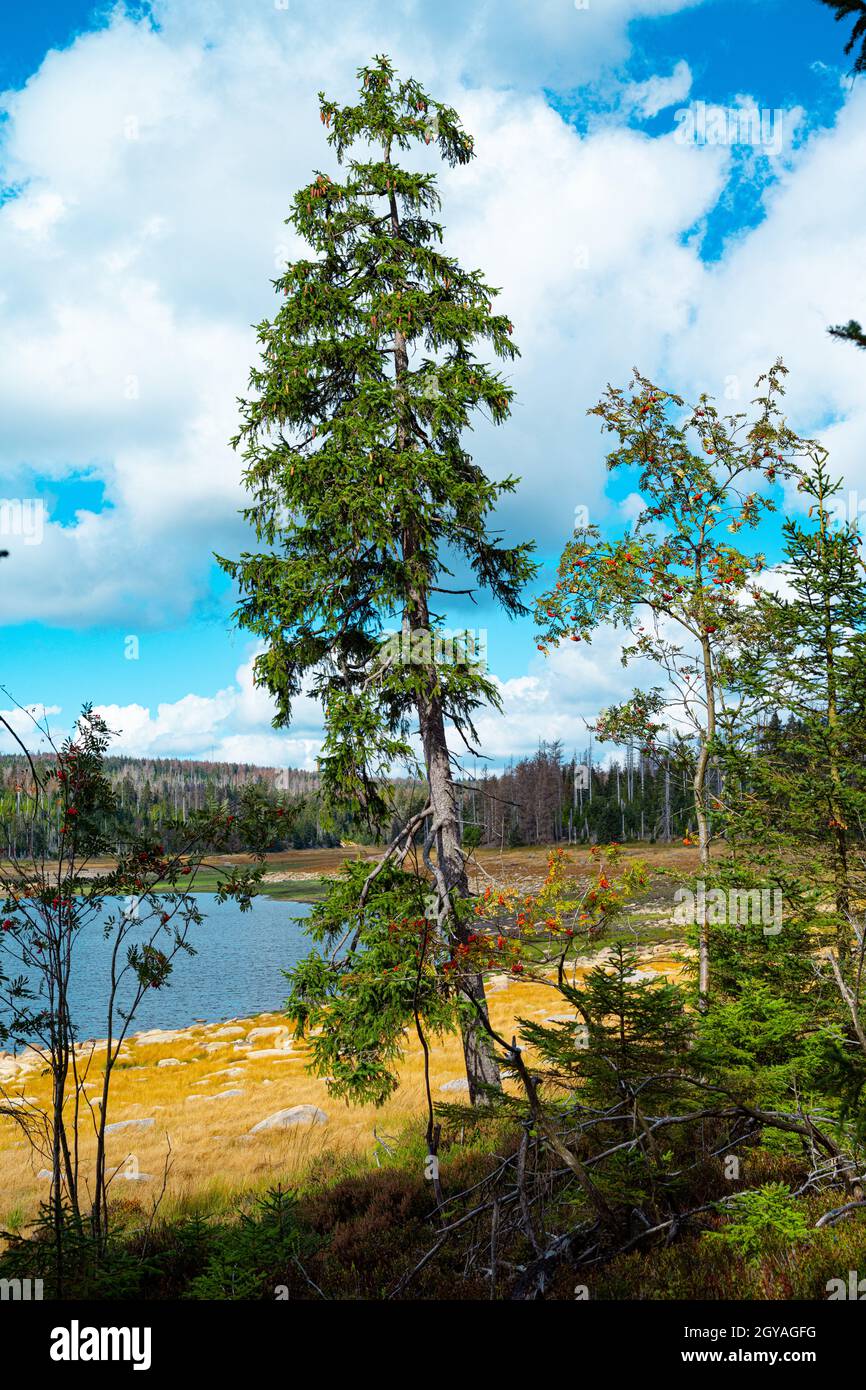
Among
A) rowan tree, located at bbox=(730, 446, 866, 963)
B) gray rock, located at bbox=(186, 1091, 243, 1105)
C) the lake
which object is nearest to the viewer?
rowan tree, located at bbox=(730, 446, 866, 963)

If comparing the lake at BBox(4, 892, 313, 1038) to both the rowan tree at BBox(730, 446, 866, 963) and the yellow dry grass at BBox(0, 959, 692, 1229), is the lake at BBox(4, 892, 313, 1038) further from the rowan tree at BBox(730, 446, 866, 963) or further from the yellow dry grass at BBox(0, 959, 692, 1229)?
the rowan tree at BBox(730, 446, 866, 963)

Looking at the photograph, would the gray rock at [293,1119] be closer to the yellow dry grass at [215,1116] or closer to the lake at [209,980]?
the yellow dry grass at [215,1116]

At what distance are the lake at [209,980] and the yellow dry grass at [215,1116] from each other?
280 centimetres

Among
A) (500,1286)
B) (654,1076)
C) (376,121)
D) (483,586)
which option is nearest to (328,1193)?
(500,1286)

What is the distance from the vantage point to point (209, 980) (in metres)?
35.9

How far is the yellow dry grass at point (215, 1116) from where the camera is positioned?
10.5 m

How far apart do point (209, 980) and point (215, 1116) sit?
73.9ft

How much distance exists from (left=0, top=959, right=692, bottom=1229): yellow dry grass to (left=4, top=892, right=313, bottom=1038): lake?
2.80 meters

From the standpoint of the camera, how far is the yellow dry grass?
1050cm

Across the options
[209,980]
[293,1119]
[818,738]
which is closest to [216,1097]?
[293,1119]

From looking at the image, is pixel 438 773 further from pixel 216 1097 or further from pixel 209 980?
pixel 209 980

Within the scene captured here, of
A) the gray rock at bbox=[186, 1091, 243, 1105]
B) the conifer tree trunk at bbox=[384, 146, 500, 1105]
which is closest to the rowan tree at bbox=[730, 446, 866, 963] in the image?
the conifer tree trunk at bbox=[384, 146, 500, 1105]
